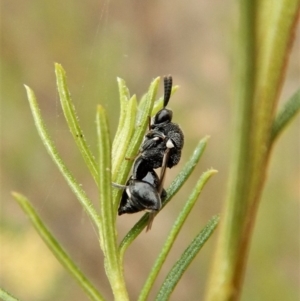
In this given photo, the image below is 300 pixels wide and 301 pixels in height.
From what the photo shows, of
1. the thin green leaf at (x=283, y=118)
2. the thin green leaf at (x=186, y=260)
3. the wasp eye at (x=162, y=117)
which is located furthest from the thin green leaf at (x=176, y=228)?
the wasp eye at (x=162, y=117)

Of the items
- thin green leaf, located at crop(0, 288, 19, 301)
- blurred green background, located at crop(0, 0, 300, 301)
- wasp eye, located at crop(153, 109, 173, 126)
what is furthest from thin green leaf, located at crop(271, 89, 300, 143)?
blurred green background, located at crop(0, 0, 300, 301)

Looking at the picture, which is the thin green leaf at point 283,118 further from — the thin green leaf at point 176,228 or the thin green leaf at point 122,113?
the thin green leaf at point 122,113

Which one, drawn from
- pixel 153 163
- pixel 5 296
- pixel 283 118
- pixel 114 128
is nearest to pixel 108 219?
pixel 5 296

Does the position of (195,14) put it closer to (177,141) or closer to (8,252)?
(8,252)

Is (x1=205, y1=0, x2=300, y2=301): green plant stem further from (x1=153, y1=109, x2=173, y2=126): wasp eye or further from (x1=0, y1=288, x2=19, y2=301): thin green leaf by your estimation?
(x1=153, y1=109, x2=173, y2=126): wasp eye

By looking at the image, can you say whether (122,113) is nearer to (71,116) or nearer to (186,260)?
(71,116)
